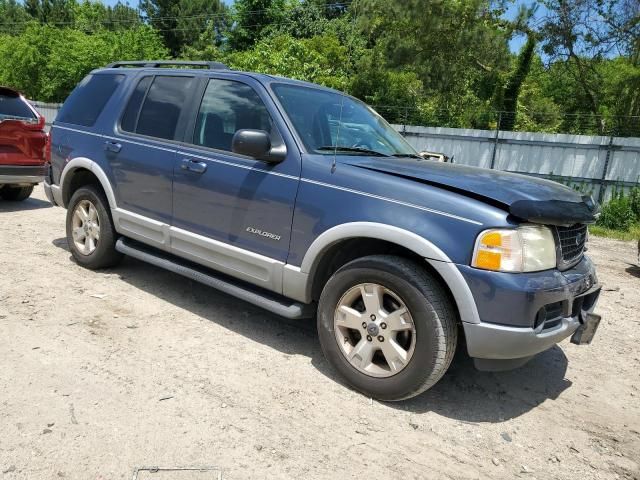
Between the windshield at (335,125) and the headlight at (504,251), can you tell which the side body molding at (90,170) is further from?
the headlight at (504,251)

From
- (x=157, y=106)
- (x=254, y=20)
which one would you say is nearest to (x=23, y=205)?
(x=157, y=106)

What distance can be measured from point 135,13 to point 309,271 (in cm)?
5866

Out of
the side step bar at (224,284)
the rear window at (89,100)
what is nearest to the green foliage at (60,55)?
the rear window at (89,100)

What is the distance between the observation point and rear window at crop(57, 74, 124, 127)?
5.21m

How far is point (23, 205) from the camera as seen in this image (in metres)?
8.57

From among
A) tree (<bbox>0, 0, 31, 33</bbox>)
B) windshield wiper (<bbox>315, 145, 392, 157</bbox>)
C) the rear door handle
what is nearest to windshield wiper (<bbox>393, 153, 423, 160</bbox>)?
windshield wiper (<bbox>315, 145, 392, 157</bbox>)

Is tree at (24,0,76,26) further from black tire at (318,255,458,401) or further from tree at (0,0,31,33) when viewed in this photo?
black tire at (318,255,458,401)

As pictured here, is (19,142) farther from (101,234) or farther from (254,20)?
(254,20)

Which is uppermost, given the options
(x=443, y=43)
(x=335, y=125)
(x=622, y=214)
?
(x=443, y=43)

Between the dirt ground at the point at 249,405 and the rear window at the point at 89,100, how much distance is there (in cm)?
173

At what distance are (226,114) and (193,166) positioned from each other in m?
0.48

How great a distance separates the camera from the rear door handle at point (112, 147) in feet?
15.8

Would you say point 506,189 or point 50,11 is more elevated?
point 50,11

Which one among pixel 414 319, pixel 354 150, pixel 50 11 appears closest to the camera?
pixel 414 319
